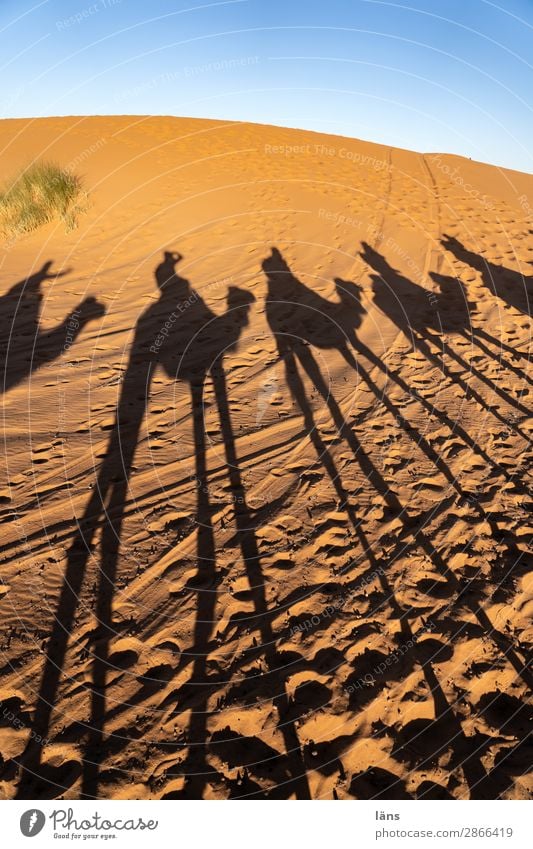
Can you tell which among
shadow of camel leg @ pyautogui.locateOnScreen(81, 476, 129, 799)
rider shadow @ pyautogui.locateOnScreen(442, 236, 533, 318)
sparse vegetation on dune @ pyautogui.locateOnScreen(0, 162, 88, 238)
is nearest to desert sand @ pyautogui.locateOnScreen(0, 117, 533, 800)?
shadow of camel leg @ pyautogui.locateOnScreen(81, 476, 129, 799)

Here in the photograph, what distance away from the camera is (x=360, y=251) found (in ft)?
42.6

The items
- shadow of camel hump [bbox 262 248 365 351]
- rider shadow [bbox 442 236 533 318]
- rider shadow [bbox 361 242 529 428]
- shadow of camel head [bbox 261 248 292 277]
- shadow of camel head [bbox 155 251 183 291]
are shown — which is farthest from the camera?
shadow of camel head [bbox 261 248 292 277]

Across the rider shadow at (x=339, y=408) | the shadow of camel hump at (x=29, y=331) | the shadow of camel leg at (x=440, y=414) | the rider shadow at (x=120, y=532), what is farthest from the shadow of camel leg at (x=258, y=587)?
the shadow of camel hump at (x=29, y=331)

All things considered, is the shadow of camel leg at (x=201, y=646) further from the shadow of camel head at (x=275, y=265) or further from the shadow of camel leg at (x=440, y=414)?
the shadow of camel head at (x=275, y=265)

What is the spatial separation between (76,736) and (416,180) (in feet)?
71.0

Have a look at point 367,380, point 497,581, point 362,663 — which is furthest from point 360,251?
point 362,663

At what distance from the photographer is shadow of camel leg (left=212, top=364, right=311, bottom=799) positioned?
338 centimetres

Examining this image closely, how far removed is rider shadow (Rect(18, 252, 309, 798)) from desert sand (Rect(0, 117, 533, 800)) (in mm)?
23

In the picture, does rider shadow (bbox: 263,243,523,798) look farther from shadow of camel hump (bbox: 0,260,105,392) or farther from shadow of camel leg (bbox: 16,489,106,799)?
shadow of camel hump (bbox: 0,260,105,392)

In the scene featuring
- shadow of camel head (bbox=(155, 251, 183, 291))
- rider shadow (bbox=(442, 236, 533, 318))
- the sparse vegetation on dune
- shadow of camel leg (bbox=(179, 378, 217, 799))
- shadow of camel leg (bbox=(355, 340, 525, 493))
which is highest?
the sparse vegetation on dune

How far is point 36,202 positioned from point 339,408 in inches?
485

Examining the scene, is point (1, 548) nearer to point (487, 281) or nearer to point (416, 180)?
point (487, 281)

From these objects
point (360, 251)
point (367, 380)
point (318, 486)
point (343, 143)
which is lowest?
point (318, 486)

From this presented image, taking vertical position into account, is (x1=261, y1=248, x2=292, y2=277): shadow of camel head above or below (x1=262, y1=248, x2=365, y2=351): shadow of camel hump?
above
